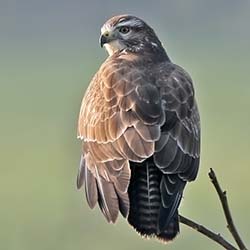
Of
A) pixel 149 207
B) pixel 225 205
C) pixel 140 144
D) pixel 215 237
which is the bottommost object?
pixel 215 237

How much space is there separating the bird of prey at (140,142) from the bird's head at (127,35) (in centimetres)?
34

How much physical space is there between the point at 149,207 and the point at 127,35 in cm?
229

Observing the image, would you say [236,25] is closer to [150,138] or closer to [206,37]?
[206,37]

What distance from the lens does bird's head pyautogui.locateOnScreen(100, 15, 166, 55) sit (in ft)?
37.9

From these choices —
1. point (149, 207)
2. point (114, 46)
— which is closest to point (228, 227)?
point (149, 207)

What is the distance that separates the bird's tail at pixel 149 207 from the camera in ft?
32.1

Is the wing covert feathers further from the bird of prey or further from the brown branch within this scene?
the brown branch

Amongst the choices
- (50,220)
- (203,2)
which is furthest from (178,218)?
(203,2)

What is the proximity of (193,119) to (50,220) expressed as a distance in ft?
26.1

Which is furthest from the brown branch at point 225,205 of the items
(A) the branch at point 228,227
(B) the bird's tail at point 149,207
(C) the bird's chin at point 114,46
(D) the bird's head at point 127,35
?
(C) the bird's chin at point 114,46

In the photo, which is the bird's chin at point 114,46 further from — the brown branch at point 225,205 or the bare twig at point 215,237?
the brown branch at point 225,205

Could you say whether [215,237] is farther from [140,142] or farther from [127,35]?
[127,35]

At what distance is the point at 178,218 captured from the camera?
9898 mm

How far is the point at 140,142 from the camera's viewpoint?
32.9ft
